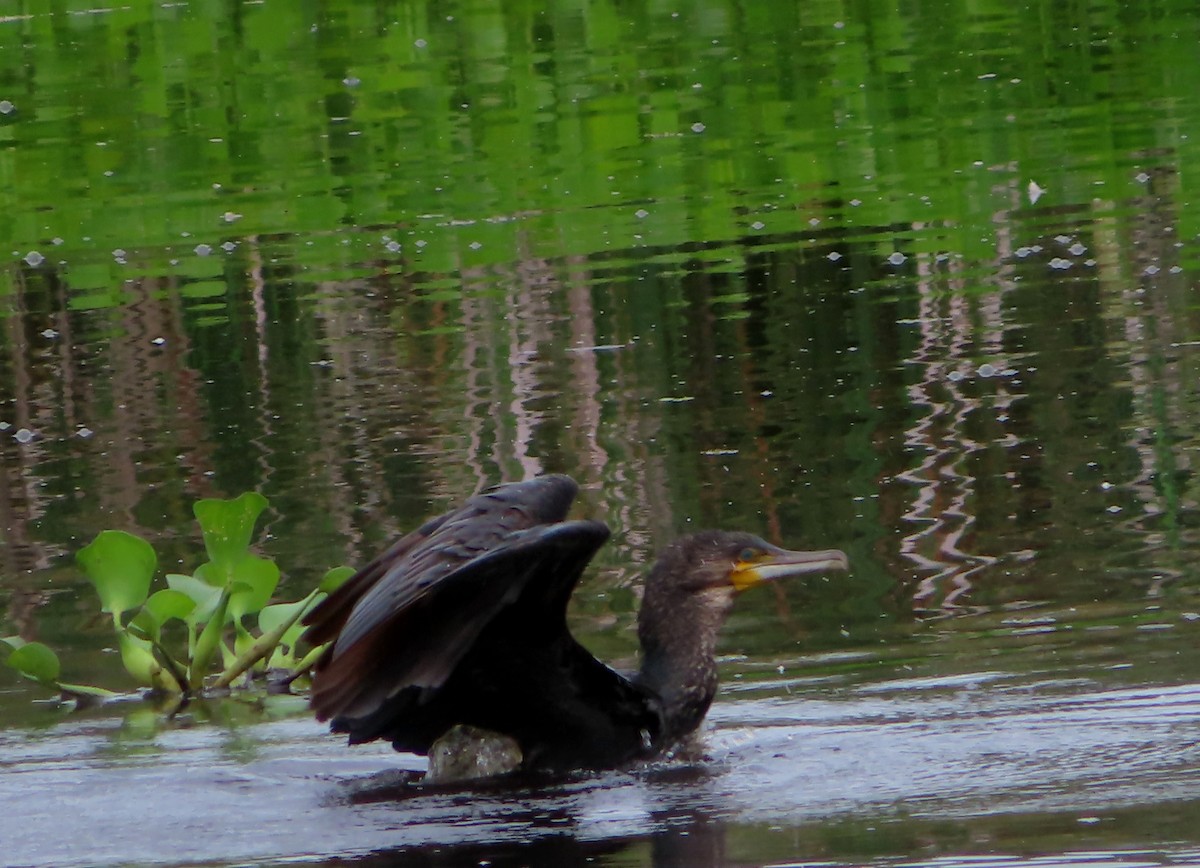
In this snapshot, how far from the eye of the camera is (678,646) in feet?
20.4

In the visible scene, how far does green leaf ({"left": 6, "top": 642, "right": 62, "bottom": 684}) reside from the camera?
6.62m

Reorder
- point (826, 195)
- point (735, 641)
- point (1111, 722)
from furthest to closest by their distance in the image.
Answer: point (826, 195)
point (735, 641)
point (1111, 722)

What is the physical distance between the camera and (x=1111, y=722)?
5.70 m

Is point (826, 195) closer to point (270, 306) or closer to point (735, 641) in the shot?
point (270, 306)

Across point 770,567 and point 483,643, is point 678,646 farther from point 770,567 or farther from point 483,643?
point 483,643

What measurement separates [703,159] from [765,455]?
7.20 m

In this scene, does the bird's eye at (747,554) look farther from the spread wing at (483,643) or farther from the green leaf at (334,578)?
the green leaf at (334,578)

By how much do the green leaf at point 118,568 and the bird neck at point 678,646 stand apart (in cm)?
156

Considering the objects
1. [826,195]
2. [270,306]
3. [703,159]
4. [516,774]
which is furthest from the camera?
[703,159]

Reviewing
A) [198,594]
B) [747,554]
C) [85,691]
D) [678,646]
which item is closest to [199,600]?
[198,594]

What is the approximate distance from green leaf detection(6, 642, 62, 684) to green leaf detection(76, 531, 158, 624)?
0.90 feet

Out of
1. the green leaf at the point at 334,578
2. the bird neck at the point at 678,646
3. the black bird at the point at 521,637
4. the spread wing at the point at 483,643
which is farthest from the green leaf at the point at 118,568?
the bird neck at the point at 678,646

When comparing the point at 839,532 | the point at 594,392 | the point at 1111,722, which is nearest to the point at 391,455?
the point at 594,392

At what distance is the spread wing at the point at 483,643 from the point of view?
18.1ft
